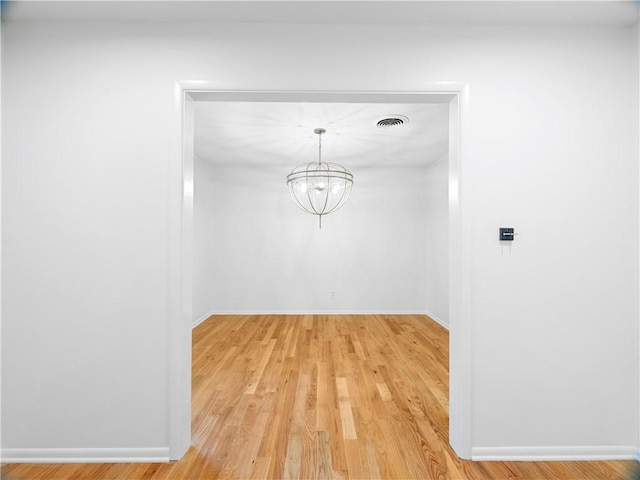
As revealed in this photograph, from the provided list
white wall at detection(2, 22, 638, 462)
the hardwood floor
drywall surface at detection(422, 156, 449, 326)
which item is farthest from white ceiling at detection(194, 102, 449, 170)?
the hardwood floor

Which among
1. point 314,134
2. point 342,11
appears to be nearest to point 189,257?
point 342,11

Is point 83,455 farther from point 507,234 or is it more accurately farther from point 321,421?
point 507,234

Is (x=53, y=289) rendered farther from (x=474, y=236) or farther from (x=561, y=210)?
(x=561, y=210)

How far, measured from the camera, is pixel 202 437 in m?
1.77

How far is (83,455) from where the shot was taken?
1.59m

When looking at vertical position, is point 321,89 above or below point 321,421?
above

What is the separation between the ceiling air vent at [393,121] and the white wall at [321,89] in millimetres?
1331

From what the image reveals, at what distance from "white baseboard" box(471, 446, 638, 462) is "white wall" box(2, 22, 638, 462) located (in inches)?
0.6

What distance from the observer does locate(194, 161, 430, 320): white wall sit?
505 centimetres

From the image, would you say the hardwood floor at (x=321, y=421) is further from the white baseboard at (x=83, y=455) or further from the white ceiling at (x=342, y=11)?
the white ceiling at (x=342, y=11)

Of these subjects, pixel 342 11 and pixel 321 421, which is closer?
pixel 342 11

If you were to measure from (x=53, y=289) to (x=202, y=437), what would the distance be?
1220mm

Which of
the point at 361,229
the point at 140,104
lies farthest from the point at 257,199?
the point at 140,104

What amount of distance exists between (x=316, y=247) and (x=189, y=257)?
11.3 feet
